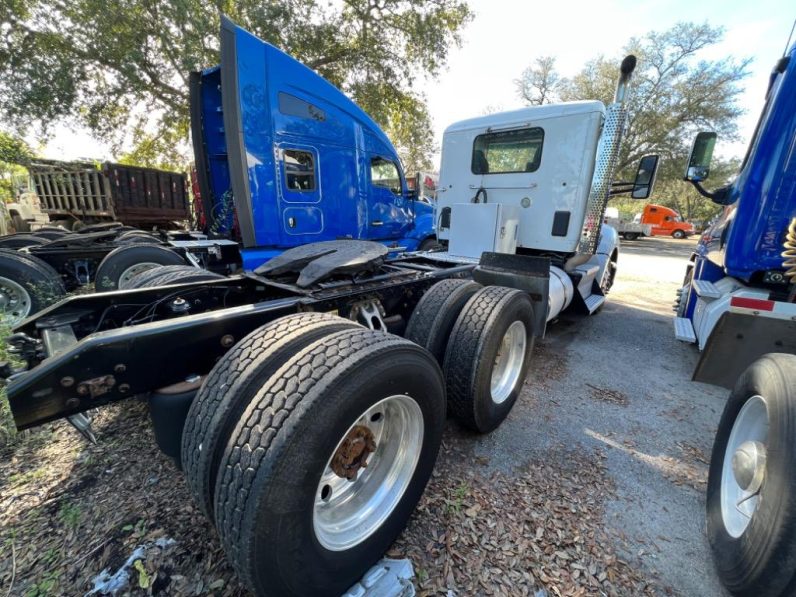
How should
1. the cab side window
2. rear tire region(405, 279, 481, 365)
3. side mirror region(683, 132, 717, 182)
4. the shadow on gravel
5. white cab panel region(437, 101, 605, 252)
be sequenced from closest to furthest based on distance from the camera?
rear tire region(405, 279, 481, 365)
side mirror region(683, 132, 717, 182)
white cab panel region(437, 101, 605, 252)
the cab side window
the shadow on gravel

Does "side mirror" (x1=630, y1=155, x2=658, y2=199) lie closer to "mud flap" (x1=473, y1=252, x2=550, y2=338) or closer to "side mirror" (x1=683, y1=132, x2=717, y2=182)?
"side mirror" (x1=683, y1=132, x2=717, y2=182)

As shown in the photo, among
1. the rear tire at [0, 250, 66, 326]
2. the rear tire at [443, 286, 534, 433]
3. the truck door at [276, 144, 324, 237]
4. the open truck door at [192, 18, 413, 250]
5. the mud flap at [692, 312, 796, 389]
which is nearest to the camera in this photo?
the mud flap at [692, 312, 796, 389]

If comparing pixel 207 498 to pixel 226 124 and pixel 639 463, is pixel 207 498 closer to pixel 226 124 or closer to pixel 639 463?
pixel 639 463

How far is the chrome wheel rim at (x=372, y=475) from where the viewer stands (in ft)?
5.31

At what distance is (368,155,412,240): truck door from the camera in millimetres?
6570

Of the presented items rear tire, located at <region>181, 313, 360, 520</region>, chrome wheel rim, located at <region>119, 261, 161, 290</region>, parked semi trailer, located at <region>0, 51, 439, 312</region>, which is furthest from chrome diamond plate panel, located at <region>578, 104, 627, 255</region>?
chrome wheel rim, located at <region>119, 261, 161, 290</region>

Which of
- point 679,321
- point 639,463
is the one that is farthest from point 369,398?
point 679,321

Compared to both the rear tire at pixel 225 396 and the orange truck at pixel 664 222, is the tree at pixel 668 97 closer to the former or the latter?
the orange truck at pixel 664 222

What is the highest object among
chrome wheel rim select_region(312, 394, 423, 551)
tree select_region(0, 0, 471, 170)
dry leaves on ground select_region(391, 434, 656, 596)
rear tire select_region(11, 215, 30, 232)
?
tree select_region(0, 0, 471, 170)

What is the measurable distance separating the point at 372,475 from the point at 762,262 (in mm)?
3287

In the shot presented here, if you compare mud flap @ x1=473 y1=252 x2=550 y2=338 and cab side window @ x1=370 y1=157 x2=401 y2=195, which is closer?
mud flap @ x1=473 y1=252 x2=550 y2=338

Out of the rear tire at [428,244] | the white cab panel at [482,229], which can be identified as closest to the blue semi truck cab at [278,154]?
the rear tire at [428,244]

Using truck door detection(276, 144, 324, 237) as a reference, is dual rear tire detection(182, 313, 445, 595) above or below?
below

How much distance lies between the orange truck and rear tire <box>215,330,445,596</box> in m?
33.8
